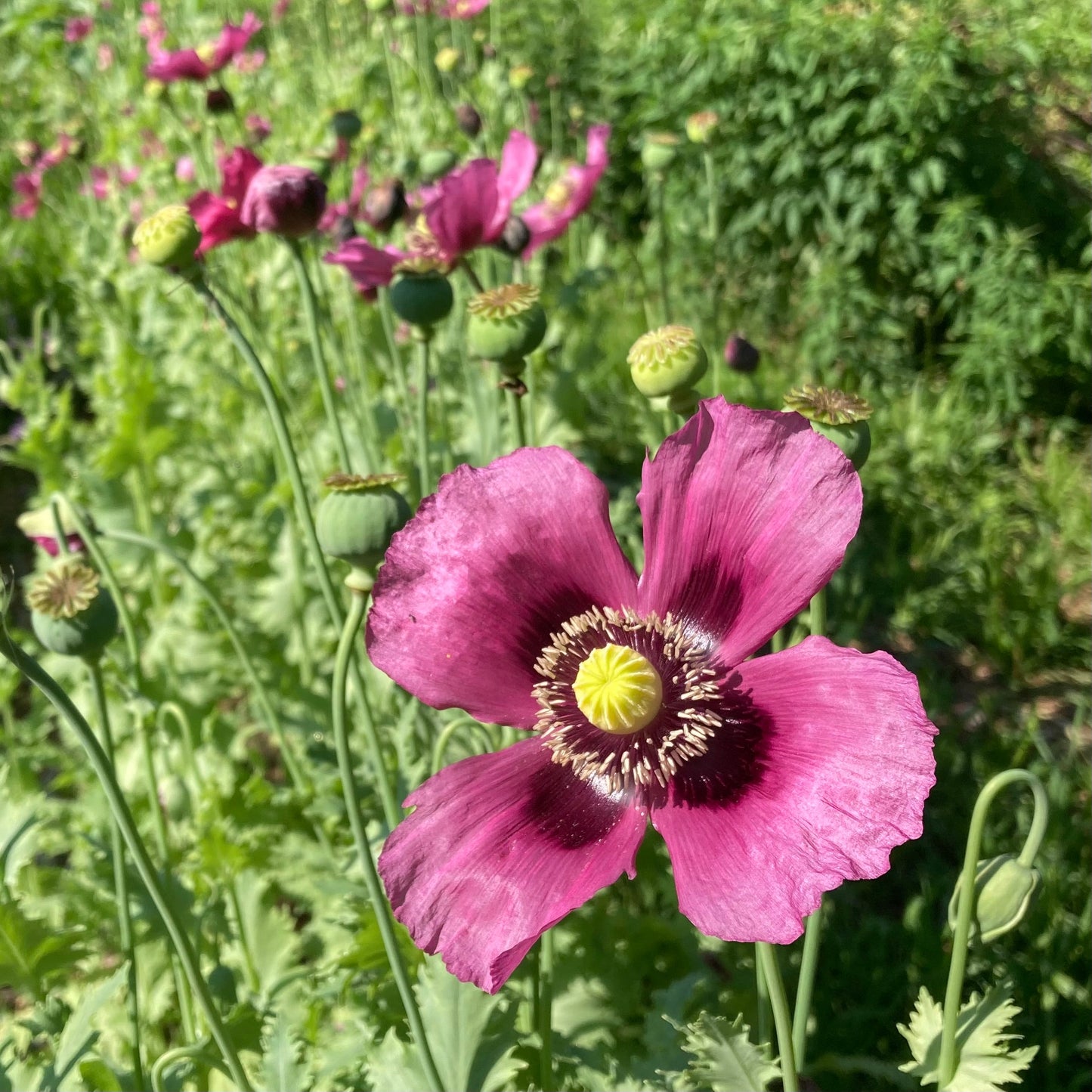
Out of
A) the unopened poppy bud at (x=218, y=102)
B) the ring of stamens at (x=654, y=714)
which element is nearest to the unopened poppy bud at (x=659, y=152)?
the unopened poppy bud at (x=218, y=102)

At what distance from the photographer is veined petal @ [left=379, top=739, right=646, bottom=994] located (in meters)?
0.85

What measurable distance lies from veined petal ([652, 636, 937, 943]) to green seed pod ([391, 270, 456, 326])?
0.80m

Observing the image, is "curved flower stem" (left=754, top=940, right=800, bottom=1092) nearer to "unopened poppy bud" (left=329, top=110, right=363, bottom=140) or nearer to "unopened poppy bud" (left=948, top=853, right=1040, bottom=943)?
"unopened poppy bud" (left=948, top=853, right=1040, bottom=943)

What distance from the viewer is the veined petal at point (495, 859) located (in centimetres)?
85

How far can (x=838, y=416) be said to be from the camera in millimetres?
955

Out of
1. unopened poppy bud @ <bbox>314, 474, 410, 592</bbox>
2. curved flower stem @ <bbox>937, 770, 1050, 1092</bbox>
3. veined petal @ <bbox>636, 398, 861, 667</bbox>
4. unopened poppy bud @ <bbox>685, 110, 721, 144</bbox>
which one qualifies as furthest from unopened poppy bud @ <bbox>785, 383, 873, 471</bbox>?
unopened poppy bud @ <bbox>685, 110, 721, 144</bbox>

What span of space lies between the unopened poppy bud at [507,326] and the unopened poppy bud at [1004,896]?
766mm

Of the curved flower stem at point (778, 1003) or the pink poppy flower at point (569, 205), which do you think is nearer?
the curved flower stem at point (778, 1003)

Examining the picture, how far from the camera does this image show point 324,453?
284 cm

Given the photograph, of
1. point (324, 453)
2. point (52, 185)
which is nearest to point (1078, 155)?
point (324, 453)

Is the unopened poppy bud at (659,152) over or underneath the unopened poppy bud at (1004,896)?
over

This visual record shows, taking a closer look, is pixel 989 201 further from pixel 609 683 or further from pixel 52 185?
pixel 52 185

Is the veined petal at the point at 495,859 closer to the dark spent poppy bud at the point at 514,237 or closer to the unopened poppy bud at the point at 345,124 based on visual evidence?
the dark spent poppy bud at the point at 514,237

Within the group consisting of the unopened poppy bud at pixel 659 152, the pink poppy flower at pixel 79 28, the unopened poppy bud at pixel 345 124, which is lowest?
the unopened poppy bud at pixel 659 152
